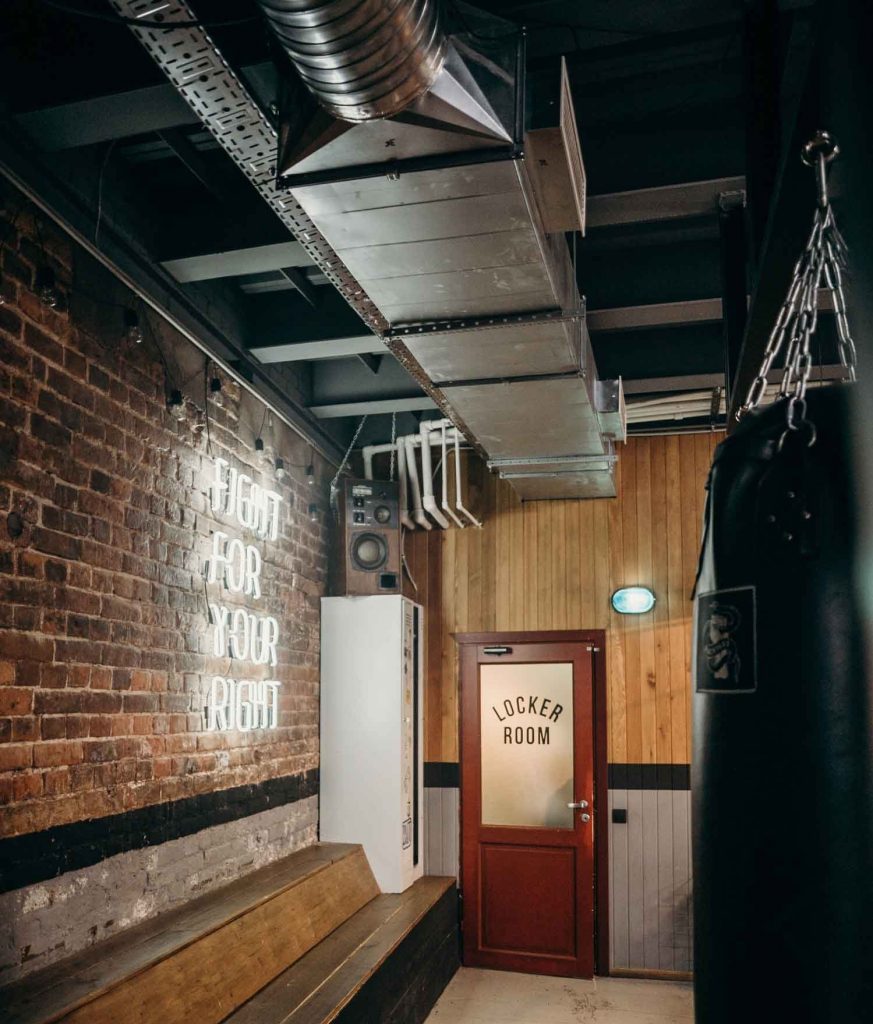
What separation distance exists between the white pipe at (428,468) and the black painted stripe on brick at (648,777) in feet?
7.17

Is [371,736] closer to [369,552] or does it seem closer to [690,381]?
[369,552]

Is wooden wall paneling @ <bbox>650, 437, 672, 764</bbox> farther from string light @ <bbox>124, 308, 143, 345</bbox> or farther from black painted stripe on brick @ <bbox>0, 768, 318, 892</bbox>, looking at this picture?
string light @ <bbox>124, 308, 143, 345</bbox>

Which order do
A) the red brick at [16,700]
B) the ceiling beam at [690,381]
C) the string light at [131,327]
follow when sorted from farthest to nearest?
the ceiling beam at [690,381], the string light at [131,327], the red brick at [16,700]

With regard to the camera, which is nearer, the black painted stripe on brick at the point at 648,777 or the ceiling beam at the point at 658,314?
the ceiling beam at the point at 658,314

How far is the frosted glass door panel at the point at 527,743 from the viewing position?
664cm

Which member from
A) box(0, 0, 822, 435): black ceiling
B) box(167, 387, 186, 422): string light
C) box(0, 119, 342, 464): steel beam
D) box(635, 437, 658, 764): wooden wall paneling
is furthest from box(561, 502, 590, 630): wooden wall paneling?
box(167, 387, 186, 422): string light

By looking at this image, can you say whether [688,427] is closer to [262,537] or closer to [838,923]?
[262,537]

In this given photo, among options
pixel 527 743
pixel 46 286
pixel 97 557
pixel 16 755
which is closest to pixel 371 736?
pixel 527 743

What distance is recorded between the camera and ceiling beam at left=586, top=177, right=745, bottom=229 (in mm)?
3289

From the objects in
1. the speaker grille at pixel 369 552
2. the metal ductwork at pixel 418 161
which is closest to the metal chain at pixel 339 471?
the speaker grille at pixel 369 552

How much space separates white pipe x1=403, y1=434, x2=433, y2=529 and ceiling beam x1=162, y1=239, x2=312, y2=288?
2584 mm

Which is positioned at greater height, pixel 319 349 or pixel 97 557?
pixel 319 349

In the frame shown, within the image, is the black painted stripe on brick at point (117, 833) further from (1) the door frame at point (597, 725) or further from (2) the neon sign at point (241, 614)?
(1) the door frame at point (597, 725)

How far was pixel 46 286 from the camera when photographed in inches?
126
